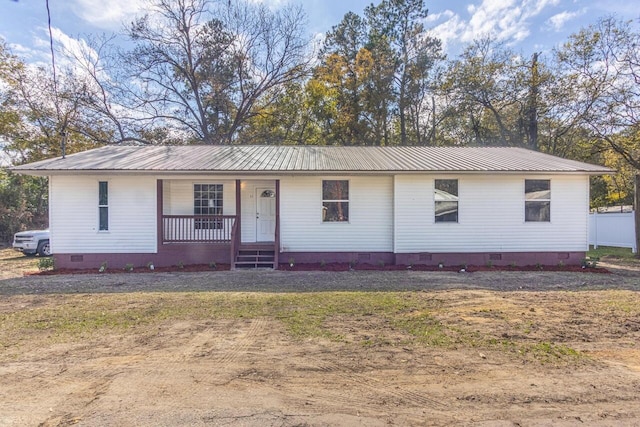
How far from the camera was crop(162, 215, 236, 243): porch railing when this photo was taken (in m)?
11.3

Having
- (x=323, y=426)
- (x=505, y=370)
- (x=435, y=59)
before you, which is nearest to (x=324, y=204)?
(x=505, y=370)

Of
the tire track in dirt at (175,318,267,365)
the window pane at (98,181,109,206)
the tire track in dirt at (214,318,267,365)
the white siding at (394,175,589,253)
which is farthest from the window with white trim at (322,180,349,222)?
the window pane at (98,181,109,206)

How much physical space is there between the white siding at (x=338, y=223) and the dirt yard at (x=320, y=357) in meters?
3.76

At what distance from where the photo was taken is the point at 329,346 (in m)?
4.45

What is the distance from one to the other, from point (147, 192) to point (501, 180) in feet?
36.7

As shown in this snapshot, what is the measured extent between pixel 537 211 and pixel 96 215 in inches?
548

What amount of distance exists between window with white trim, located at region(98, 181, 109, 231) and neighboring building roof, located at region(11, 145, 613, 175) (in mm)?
673

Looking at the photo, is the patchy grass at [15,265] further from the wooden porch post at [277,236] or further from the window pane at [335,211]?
the window pane at [335,211]

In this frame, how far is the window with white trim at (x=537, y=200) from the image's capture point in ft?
37.7

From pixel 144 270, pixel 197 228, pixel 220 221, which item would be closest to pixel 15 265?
pixel 144 270

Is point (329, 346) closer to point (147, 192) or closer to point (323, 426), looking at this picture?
point (323, 426)

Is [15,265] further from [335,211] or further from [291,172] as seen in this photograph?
[335,211]

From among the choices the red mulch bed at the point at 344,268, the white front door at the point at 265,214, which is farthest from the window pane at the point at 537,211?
the white front door at the point at 265,214

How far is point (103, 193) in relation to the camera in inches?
442
